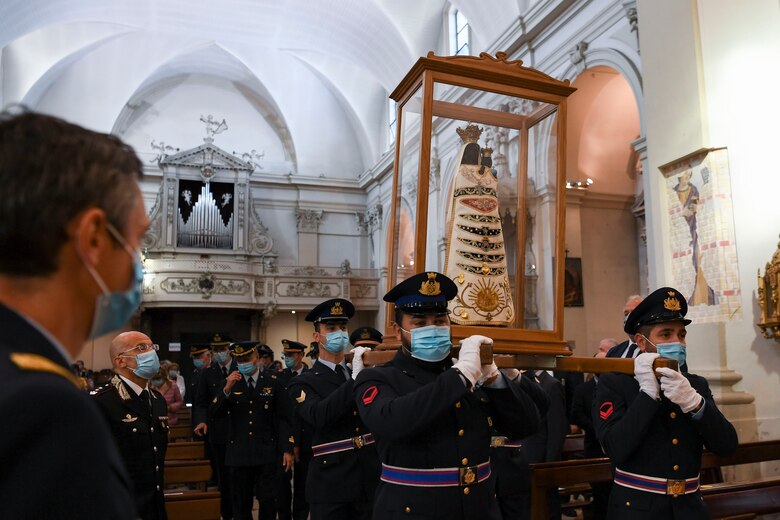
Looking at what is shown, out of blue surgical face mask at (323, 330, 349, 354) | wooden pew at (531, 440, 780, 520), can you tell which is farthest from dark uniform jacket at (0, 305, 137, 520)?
blue surgical face mask at (323, 330, 349, 354)

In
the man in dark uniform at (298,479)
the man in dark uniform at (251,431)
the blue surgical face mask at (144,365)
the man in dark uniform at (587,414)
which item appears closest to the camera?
the blue surgical face mask at (144,365)

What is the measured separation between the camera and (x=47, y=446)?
97 centimetres

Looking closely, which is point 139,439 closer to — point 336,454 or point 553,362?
point 336,454

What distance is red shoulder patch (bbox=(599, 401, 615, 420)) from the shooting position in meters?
3.21

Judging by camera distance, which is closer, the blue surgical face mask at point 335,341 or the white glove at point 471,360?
the white glove at point 471,360

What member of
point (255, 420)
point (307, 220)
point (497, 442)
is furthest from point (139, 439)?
point (307, 220)

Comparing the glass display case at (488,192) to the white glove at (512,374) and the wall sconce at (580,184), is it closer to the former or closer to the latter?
the white glove at (512,374)

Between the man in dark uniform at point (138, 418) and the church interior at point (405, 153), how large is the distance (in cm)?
133

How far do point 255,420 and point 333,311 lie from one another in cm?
220

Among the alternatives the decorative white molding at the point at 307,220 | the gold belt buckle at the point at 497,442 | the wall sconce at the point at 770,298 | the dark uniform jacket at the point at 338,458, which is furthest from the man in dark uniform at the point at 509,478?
the decorative white molding at the point at 307,220

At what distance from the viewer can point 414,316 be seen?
2.86m

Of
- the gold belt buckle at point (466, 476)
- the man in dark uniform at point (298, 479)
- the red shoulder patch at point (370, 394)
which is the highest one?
the red shoulder patch at point (370, 394)

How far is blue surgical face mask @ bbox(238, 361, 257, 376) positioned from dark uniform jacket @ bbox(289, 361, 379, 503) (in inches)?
96.4

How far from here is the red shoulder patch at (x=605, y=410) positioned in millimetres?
3209
